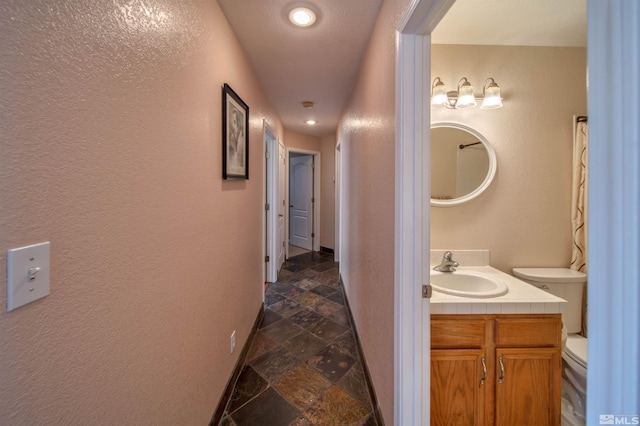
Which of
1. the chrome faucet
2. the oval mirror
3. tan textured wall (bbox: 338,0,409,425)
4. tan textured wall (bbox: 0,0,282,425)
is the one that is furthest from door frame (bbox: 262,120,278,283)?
the chrome faucet

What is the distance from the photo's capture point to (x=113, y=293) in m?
0.67

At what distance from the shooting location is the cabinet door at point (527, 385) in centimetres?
120

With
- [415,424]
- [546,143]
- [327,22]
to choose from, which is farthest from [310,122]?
[415,424]

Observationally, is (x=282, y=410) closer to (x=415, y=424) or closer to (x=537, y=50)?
(x=415, y=424)

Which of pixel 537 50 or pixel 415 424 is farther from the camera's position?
pixel 537 50

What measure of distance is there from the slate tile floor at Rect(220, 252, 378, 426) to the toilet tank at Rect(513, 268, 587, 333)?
1.38 metres

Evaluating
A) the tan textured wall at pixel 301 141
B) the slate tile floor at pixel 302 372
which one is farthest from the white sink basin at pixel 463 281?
the tan textured wall at pixel 301 141

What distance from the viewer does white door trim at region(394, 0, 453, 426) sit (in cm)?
98

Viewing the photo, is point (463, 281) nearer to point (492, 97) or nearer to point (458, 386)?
point (458, 386)

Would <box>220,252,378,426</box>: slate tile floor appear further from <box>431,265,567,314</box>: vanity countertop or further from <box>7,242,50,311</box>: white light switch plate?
<box>7,242,50,311</box>: white light switch plate

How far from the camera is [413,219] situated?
3.22 feet

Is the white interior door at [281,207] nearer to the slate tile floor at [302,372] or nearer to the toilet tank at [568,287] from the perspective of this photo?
the slate tile floor at [302,372]

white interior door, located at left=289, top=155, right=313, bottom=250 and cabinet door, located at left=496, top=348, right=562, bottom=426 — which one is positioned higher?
white interior door, located at left=289, top=155, right=313, bottom=250

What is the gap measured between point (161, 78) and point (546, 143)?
92.6 inches
